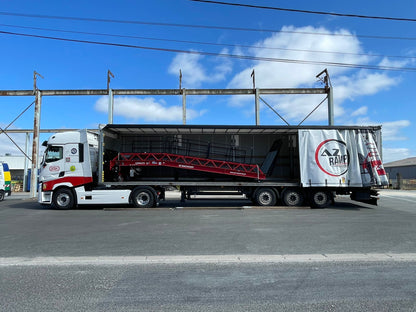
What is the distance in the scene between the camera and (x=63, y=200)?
43.1 feet

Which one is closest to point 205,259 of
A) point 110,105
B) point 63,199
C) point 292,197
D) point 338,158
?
point 292,197

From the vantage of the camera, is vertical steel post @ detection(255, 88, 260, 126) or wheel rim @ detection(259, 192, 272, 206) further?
vertical steel post @ detection(255, 88, 260, 126)

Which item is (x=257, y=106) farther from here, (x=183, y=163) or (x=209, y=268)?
(x=209, y=268)

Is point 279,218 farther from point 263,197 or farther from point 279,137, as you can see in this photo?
point 279,137

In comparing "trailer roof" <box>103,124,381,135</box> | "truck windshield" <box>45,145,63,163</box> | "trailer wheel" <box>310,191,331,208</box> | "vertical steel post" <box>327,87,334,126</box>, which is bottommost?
"trailer wheel" <box>310,191,331,208</box>

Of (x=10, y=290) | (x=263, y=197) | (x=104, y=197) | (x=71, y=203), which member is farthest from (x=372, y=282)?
(x=71, y=203)

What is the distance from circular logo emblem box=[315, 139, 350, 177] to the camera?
1282cm

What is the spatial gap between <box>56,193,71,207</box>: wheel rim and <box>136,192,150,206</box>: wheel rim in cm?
306

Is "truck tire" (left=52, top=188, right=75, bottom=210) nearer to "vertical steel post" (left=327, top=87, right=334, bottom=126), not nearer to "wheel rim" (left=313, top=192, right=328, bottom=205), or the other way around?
"wheel rim" (left=313, top=192, right=328, bottom=205)

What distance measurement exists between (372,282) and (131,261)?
3748mm

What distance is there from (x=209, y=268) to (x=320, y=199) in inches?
393

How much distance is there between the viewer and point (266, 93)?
18188mm


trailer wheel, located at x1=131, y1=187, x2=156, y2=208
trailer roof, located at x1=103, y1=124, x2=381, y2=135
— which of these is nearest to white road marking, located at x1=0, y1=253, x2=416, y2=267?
trailer wheel, located at x1=131, y1=187, x2=156, y2=208

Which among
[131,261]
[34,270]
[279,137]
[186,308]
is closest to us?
[186,308]
